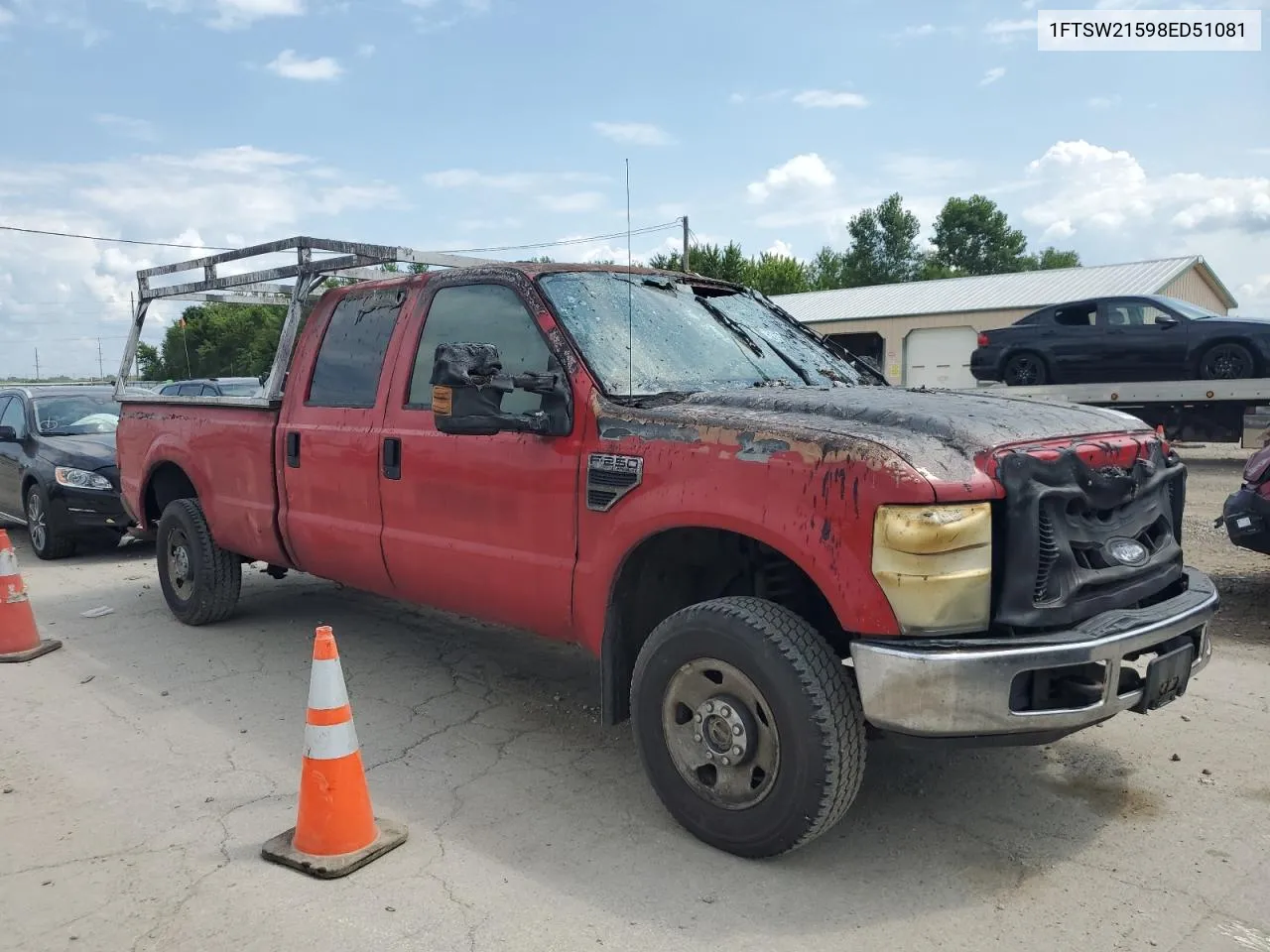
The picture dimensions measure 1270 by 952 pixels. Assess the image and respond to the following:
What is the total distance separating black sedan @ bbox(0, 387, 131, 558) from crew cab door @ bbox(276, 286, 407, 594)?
4158mm

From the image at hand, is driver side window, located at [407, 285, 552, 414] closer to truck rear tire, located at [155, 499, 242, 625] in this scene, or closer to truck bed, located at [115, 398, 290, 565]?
truck bed, located at [115, 398, 290, 565]

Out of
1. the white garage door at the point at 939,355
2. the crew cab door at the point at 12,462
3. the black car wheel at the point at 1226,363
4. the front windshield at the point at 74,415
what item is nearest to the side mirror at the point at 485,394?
the front windshield at the point at 74,415

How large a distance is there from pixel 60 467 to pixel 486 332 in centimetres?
649

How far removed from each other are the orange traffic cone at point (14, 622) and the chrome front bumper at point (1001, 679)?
497 centimetres

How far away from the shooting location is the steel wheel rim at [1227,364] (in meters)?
12.7

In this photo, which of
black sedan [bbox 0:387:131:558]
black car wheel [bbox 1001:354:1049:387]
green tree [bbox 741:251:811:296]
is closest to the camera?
black sedan [bbox 0:387:131:558]

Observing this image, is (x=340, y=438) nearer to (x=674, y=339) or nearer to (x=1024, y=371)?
(x=674, y=339)

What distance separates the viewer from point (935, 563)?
9.03 feet

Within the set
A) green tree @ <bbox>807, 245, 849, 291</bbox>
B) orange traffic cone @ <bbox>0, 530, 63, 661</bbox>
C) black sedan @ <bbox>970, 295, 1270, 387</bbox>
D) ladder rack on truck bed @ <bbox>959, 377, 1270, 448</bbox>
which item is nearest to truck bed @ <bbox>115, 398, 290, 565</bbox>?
orange traffic cone @ <bbox>0, 530, 63, 661</bbox>

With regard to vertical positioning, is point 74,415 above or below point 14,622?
above

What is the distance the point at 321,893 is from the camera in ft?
9.85

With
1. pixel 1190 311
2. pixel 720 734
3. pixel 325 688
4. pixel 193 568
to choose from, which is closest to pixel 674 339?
pixel 720 734

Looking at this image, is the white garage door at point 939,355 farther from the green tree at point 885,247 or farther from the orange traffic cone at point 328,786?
the green tree at point 885,247

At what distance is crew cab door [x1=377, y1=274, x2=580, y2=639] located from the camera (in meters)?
3.78
